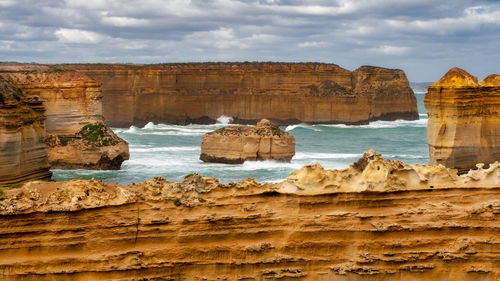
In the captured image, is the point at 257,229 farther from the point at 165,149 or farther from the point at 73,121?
the point at 165,149

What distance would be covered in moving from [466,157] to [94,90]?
20662mm

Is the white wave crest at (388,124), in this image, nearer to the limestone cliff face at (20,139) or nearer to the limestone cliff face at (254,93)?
the limestone cliff face at (254,93)

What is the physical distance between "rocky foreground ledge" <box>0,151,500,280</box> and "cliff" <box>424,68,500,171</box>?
15824 mm

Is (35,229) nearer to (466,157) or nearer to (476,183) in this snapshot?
(476,183)

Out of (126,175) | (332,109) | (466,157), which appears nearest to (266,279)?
(466,157)

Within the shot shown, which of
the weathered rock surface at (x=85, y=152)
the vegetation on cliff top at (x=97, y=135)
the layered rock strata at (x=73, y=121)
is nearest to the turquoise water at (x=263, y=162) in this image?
the weathered rock surface at (x=85, y=152)

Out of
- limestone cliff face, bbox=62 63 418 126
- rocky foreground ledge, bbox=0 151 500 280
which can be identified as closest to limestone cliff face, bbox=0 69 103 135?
rocky foreground ledge, bbox=0 151 500 280

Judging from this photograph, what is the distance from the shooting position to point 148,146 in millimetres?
52875

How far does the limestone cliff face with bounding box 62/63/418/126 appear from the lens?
80.1m

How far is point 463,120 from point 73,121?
68.0ft

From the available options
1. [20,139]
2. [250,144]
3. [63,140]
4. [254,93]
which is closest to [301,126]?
[254,93]

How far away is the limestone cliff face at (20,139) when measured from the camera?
25.2 metres

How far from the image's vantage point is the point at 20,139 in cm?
2622

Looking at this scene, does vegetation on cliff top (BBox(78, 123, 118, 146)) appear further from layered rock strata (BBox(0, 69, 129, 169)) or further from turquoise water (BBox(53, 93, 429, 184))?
turquoise water (BBox(53, 93, 429, 184))
